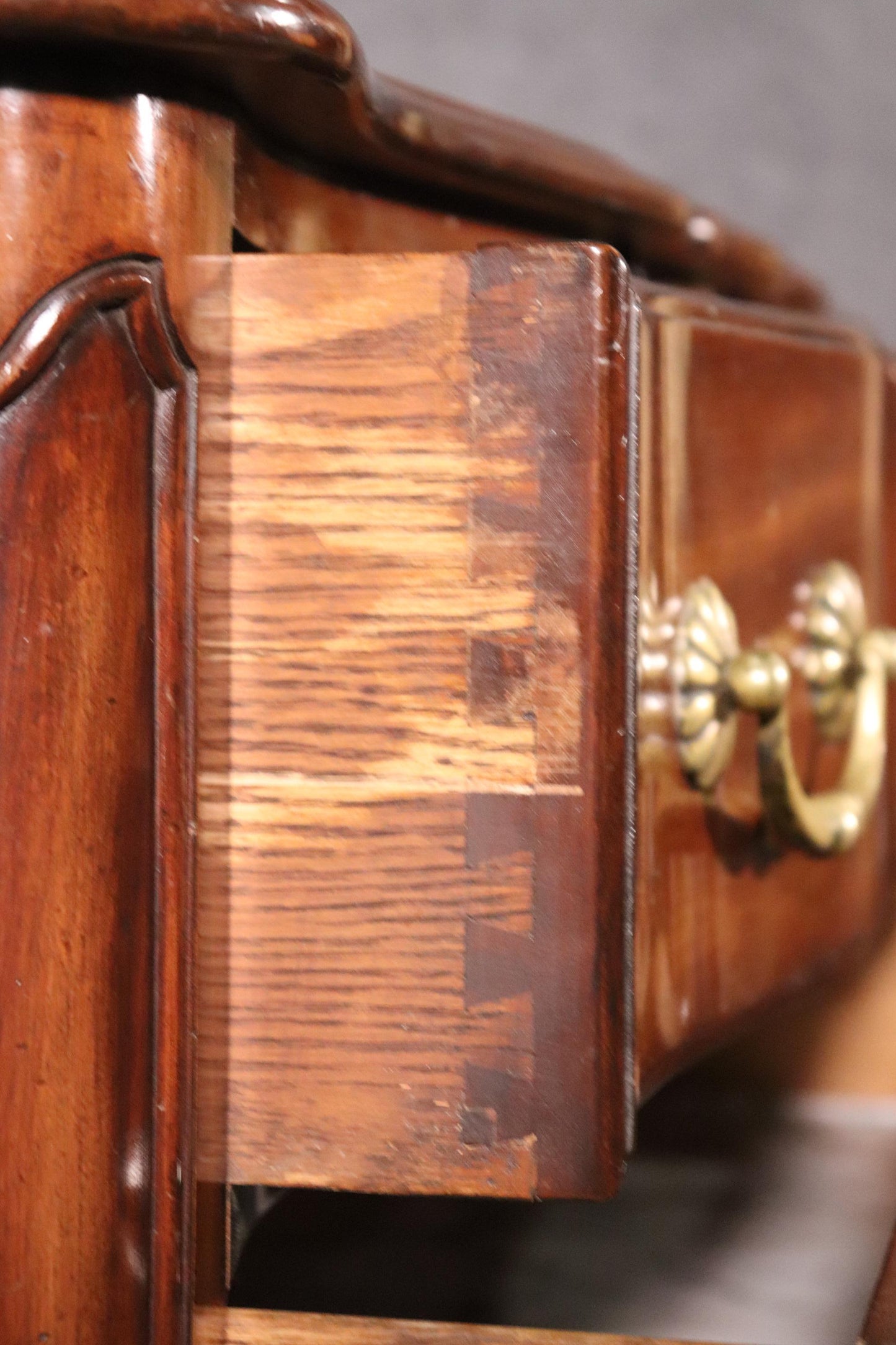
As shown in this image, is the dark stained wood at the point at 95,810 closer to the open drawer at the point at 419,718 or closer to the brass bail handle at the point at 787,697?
the open drawer at the point at 419,718

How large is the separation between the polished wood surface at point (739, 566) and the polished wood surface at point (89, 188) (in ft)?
0.39

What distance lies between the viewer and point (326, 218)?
409 mm

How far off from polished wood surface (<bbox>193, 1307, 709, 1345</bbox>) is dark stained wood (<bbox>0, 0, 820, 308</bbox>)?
271mm

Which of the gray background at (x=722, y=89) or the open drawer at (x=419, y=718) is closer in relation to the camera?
the open drawer at (x=419, y=718)

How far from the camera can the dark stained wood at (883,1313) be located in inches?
12.7

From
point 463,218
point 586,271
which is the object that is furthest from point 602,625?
point 463,218

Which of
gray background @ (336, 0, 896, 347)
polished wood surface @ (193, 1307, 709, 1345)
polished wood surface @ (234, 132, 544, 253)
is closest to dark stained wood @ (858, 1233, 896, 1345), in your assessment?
polished wood surface @ (193, 1307, 709, 1345)

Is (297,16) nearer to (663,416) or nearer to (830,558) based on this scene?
(663,416)

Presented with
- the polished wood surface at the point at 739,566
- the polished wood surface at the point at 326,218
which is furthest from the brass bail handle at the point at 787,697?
the polished wood surface at the point at 326,218

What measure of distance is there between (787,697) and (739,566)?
0.18 feet

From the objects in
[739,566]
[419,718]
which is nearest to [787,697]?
[739,566]

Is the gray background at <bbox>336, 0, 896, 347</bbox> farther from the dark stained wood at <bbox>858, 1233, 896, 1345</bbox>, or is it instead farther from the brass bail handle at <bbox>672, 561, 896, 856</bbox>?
the dark stained wood at <bbox>858, 1233, 896, 1345</bbox>

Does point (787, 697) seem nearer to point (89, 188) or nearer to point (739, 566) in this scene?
point (739, 566)

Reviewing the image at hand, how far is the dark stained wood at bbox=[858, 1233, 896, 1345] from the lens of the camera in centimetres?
32
